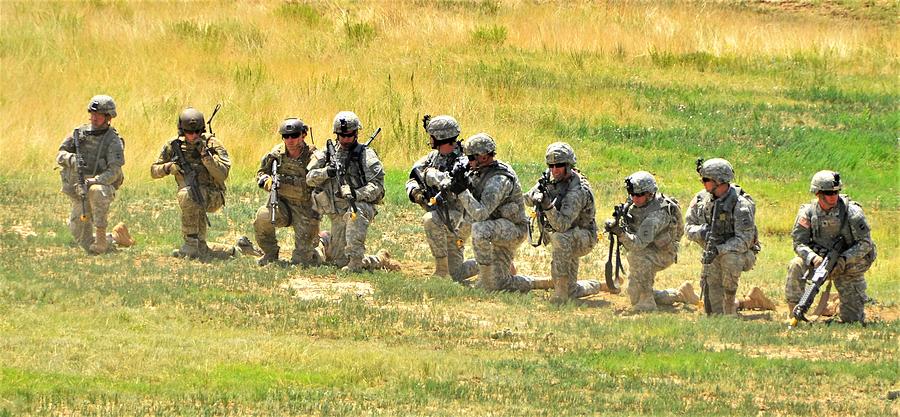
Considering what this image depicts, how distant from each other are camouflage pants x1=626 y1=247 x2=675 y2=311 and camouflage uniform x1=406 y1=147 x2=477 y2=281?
6.60ft

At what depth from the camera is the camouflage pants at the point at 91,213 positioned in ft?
57.5

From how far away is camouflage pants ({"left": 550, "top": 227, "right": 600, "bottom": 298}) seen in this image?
1580cm

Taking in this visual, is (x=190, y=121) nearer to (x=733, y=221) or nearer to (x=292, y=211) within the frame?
(x=292, y=211)

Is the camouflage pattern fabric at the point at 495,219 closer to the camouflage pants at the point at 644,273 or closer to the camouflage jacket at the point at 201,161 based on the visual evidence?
the camouflage pants at the point at 644,273

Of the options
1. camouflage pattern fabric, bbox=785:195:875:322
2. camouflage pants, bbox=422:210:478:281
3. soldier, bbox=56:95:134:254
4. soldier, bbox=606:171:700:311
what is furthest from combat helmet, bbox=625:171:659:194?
soldier, bbox=56:95:134:254

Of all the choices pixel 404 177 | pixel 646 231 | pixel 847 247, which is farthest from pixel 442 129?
pixel 404 177

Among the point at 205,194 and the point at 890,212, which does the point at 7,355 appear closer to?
the point at 205,194

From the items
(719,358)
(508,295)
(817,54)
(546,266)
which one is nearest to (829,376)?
(719,358)

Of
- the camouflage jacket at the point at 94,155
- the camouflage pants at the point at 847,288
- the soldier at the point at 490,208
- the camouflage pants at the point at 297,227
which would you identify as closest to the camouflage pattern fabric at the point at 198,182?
the camouflage jacket at the point at 94,155

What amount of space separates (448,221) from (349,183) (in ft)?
3.84

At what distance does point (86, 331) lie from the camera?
13453 millimetres

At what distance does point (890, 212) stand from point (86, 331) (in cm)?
1372

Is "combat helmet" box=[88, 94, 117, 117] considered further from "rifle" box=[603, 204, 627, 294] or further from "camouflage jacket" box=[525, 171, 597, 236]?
"rifle" box=[603, 204, 627, 294]

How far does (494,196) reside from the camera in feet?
52.6
